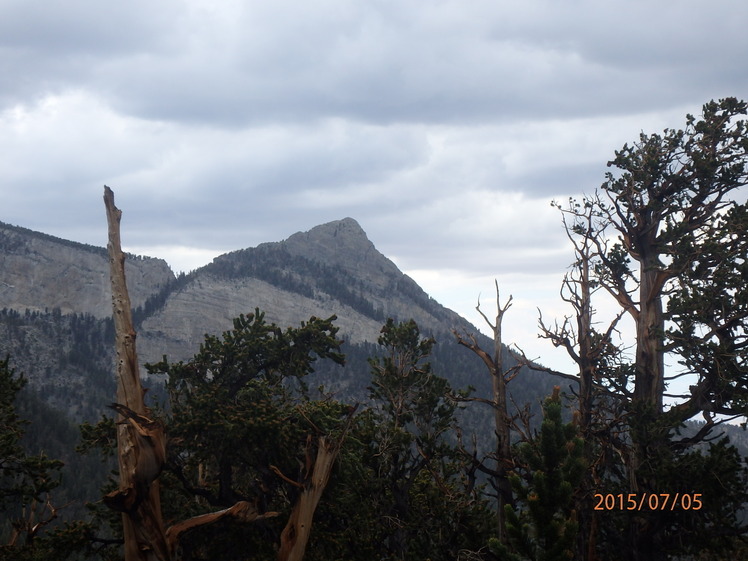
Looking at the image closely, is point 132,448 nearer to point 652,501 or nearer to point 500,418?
point 500,418

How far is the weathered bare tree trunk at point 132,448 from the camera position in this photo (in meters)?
11.2

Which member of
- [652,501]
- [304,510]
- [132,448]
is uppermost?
[132,448]

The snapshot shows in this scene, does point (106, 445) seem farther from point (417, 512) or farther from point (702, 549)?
point (702, 549)

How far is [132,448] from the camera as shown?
11461mm

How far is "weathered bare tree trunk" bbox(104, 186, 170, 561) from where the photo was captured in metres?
11.2

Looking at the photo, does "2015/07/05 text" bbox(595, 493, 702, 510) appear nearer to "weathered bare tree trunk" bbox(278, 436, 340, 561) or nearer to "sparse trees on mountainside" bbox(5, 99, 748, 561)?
"sparse trees on mountainside" bbox(5, 99, 748, 561)

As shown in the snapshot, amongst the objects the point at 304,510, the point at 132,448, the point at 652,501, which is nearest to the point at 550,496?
the point at 304,510

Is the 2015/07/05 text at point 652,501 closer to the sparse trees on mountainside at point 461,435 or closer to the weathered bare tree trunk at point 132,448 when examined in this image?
the sparse trees on mountainside at point 461,435

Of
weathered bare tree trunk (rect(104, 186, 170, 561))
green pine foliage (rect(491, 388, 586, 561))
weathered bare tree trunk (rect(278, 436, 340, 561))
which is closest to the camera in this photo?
green pine foliage (rect(491, 388, 586, 561))

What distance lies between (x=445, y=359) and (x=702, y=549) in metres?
182

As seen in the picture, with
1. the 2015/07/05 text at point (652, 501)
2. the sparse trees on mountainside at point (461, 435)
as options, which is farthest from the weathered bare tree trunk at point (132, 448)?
the 2015/07/05 text at point (652, 501)

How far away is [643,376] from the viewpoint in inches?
792

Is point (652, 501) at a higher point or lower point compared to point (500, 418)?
lower

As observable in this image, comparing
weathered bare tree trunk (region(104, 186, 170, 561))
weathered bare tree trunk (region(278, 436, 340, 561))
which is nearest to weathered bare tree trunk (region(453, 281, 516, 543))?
weathered bare tree trunk (region(278, 436, 340, 561))
